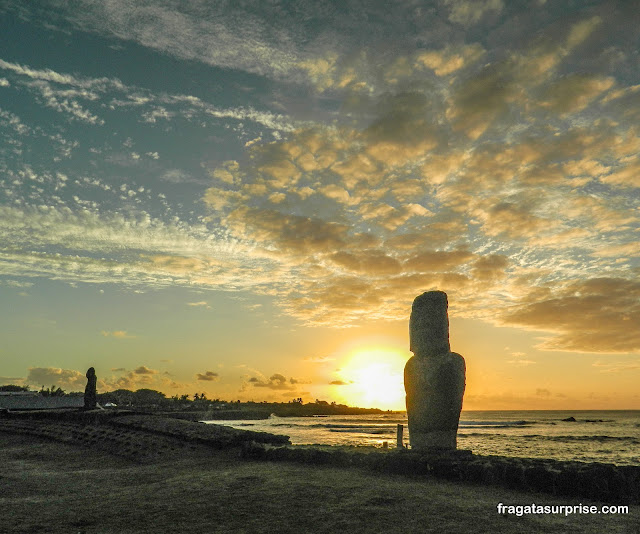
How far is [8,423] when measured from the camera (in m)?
25.9

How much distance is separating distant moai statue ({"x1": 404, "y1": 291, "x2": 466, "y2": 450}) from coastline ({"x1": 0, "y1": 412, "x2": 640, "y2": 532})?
357 cm

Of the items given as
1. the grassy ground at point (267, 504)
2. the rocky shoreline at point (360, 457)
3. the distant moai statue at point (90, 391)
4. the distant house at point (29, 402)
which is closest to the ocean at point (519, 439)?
the rocky shoreline at point (360, 457)

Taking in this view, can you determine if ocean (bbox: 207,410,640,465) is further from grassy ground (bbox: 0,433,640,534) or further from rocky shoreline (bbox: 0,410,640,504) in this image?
grassy ground (bbox: 0,433,640,534)

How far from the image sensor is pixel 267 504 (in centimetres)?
729

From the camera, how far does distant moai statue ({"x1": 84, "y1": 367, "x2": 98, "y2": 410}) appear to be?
31625 millimetres

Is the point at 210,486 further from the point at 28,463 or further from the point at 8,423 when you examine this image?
the point at 8,423

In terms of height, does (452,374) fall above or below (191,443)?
above

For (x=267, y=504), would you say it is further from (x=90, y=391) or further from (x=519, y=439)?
(x=519, y=439)

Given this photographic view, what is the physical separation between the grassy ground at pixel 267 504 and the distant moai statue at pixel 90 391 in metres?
22.2

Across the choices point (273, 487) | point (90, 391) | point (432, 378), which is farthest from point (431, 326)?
point (90, 391)

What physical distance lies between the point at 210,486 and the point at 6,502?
11.0 ft

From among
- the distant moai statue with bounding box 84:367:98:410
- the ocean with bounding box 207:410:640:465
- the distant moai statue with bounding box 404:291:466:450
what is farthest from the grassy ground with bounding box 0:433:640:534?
the distant moai statue with bounding box 84:367:98:410

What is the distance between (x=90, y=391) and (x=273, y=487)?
28.2 m

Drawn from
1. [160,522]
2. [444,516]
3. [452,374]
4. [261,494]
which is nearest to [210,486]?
[261,494]
